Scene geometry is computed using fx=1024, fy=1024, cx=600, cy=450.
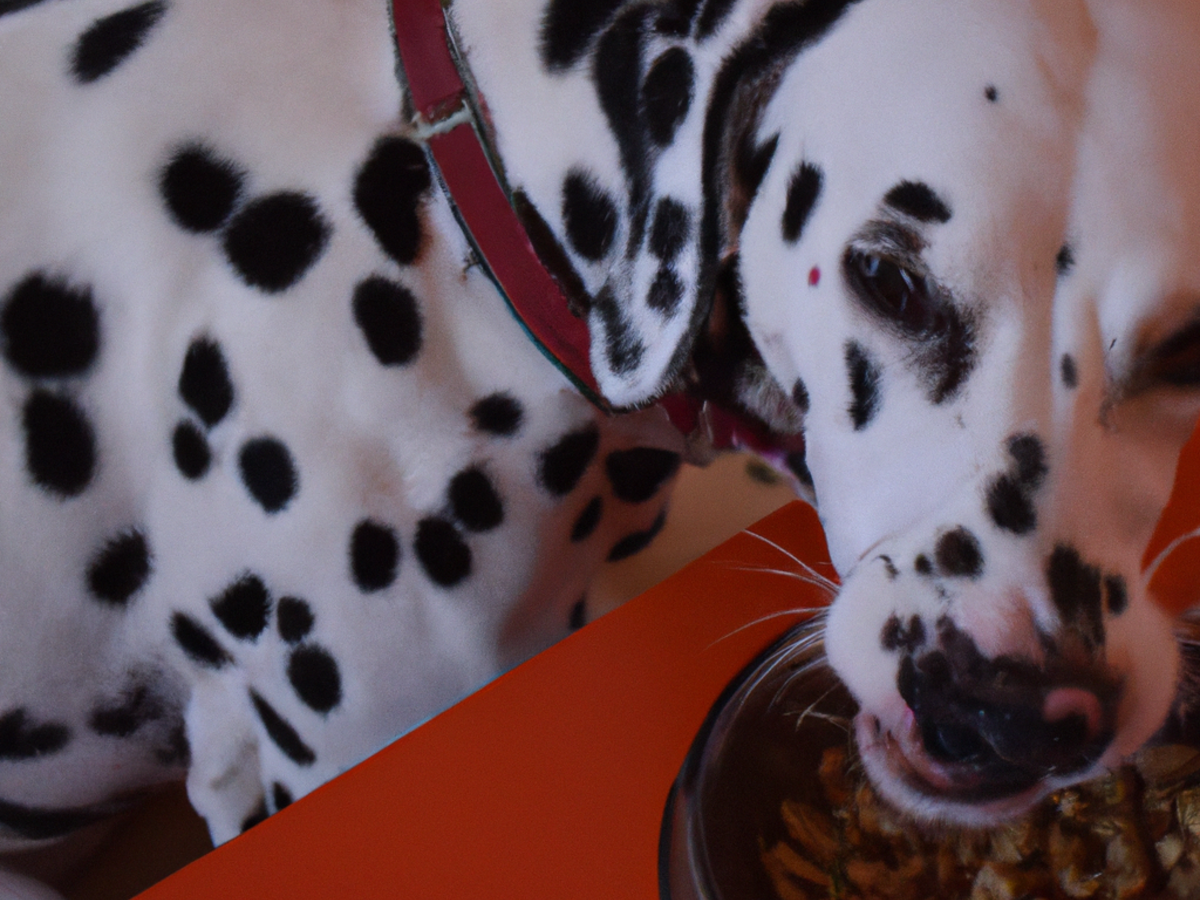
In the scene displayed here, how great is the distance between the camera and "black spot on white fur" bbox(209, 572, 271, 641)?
948 millimetres

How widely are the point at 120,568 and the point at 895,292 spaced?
75 cm

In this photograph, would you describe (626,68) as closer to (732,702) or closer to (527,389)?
(527,389)

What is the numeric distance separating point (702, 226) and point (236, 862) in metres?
0.64

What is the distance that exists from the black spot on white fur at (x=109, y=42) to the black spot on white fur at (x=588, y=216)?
0.43 m

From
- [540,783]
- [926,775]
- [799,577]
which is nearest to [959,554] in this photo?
[926,775]

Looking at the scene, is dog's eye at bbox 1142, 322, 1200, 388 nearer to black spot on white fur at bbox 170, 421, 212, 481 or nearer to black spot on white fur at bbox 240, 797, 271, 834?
Answer: black spot on white fur at bbox 170, 421, 212, 481

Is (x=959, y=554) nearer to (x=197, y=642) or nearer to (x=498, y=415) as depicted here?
(x=498, y=415)

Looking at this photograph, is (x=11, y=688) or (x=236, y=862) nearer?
(x=236, y=862)

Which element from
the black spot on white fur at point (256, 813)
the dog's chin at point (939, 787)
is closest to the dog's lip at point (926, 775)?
the dog's chin at point (939, 787)

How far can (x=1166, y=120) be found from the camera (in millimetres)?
738

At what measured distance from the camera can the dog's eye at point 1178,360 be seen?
765mm

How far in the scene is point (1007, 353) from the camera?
0.74m

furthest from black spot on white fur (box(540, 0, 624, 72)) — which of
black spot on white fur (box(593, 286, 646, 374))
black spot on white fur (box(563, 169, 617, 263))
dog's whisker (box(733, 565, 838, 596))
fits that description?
dog's whisker (box(733, 565, 838, 596))

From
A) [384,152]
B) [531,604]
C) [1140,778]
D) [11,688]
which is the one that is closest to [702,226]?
[384,152]
